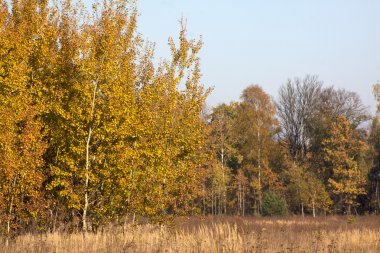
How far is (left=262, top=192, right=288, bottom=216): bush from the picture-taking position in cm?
4034

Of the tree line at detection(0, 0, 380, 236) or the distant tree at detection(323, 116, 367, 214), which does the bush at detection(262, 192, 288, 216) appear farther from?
the tree line at detection(0, 0, 380, 236)

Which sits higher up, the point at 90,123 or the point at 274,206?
the point at 90,123

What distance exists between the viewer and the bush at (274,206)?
40344 millimetres

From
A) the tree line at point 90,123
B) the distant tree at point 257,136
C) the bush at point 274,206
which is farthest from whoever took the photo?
the distant tree at point 257,136

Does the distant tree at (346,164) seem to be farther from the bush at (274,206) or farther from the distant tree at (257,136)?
the distant tree at (257,136)

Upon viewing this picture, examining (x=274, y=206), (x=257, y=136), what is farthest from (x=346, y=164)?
(x=257, y=136)

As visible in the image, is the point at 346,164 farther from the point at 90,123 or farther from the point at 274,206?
the point at 90,123

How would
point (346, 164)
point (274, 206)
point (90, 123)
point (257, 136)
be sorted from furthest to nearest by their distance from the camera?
Result: point (257, 136) → point (346, 164) → point (274, 206) → point (90, 123)

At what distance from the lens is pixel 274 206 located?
132 ft

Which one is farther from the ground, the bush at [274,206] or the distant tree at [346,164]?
the distant tree at [346,164]

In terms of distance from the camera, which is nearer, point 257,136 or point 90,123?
point 90,123

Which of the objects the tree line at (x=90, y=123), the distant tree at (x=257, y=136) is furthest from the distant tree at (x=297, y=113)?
the tree line at (x=90, y=123)

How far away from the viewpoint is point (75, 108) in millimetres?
17484

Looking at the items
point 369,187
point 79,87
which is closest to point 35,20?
point 79,87
